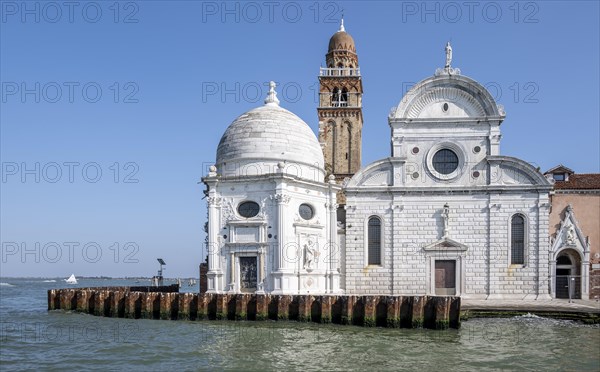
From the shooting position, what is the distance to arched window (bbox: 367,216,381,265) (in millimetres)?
37312

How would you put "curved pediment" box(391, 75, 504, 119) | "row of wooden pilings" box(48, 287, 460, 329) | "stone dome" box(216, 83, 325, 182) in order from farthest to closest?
"curved pediment" box(391, 75, 504, 119) → "stone dome" box(216, 83, 325, 182) → "row of wooden pilings" box(48, 287, 460, 329)

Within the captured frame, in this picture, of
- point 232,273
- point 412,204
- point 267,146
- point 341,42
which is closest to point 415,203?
point 412,204

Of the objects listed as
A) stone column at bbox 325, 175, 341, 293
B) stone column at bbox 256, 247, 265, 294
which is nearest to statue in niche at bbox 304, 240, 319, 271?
stone column at bbox 325, 175, 341, 293

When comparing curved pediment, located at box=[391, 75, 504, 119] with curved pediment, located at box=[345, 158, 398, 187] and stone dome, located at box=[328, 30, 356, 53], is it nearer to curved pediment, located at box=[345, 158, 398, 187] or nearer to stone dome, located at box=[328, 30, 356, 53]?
curved pediment, located at box=[345, 158, 398, 187]

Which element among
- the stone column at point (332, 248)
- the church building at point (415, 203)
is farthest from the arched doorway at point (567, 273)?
the stone column at point (332, 248)

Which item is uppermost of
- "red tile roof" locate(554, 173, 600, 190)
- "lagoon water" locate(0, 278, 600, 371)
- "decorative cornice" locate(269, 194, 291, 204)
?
"red tile roof" locate(554, 173, 600, 190)

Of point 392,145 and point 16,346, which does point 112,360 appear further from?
point 392,145

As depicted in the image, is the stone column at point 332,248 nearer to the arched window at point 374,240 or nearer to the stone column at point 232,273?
the arched window at point 374,240

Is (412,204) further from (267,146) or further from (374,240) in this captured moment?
(267,146)

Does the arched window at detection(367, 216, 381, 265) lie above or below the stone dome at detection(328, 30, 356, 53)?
below

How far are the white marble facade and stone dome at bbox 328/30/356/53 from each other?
17969 millimetres

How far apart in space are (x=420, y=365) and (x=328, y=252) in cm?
1587

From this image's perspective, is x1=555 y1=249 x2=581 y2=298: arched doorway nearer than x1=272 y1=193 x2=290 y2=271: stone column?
No

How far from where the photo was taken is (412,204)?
122 ft
